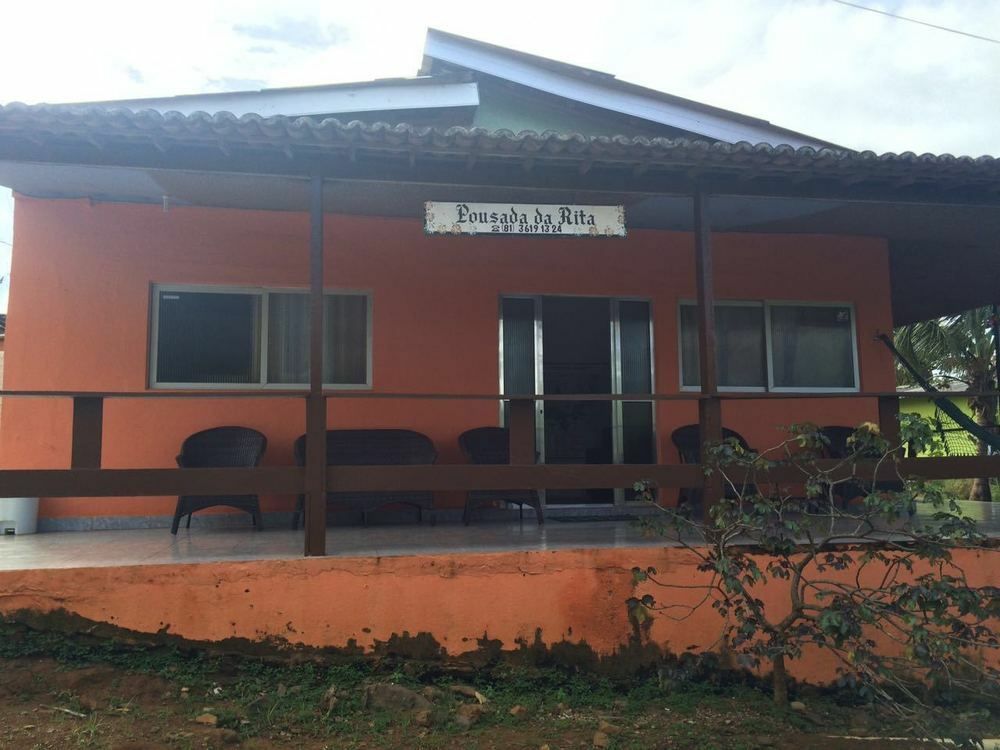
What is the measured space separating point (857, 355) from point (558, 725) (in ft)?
18.1

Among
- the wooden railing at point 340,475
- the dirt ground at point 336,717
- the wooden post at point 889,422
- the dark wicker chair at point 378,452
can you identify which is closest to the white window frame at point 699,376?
the wooden post at point 889,422

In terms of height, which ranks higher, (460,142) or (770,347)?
(460,142)

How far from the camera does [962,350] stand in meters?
13.9

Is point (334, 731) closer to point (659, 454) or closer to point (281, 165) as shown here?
point (281, 165)

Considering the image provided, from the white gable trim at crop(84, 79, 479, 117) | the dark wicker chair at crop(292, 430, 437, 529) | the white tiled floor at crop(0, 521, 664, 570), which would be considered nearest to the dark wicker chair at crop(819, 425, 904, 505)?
the white tiled floor at crop(0, 521, 664, 570)

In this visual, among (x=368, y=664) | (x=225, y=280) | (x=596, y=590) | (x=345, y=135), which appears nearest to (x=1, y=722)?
(x=368, y=664)

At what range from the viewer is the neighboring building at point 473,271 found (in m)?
5.36

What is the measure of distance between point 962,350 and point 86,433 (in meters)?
14.3

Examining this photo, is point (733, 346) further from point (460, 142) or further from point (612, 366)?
point (460, 142)

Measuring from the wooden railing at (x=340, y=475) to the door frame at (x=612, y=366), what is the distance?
1720mm

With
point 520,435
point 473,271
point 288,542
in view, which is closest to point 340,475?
point 288,542

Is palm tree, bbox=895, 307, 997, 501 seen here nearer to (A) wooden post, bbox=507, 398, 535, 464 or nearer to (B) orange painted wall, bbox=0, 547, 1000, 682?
(A) wooden post, bbox=507, 398, 535, 464

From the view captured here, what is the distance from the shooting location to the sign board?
5.32m

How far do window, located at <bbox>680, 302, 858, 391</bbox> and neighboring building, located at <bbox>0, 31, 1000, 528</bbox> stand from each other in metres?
0.02
